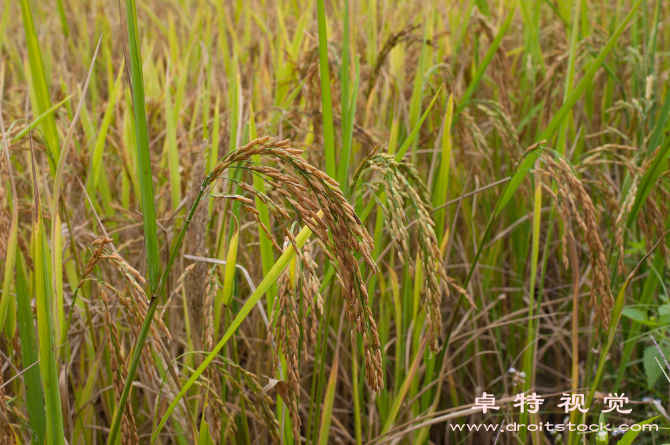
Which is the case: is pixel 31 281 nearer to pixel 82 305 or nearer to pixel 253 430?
pixel 82 305

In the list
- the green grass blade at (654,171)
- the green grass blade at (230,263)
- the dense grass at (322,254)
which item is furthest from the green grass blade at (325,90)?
the green grass blade at (654,171)

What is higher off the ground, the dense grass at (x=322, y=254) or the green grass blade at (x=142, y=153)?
the green grass blade at (x=142, y=153)

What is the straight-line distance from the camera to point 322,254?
4.66ft

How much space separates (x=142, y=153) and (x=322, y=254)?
0.80 m

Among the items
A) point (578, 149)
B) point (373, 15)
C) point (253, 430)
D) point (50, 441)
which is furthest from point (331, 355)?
point (373, 15)

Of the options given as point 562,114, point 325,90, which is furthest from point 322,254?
point 562,114

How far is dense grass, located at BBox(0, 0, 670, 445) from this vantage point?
0.75 meters

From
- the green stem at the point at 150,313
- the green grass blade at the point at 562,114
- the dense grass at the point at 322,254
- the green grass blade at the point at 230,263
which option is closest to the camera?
the green stem at the point at 150,313

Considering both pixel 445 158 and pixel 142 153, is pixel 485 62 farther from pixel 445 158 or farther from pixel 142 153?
pixel 142 153

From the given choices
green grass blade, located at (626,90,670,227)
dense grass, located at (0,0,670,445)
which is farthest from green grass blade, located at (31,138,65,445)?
green grass blade, located at (626,90,670,227)

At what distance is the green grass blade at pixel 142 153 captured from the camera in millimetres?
654

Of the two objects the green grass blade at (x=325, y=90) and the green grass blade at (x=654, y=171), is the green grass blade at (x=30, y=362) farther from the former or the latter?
the green grass blade at (x=654, y=171)

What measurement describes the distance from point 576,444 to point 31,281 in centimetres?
119

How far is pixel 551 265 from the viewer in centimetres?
202
